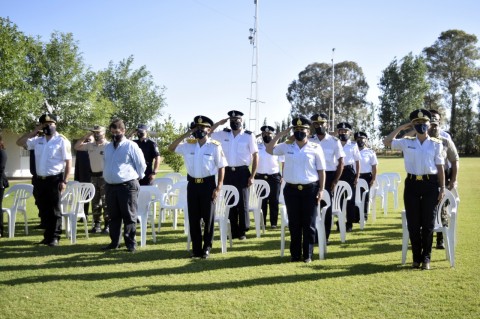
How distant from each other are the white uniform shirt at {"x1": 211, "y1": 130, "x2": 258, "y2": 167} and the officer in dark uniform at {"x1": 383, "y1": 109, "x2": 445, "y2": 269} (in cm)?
303

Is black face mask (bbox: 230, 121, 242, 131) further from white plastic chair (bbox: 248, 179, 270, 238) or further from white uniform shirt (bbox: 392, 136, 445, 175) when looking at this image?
white uniform shirt (bbox: 392, 136, 445, 175)

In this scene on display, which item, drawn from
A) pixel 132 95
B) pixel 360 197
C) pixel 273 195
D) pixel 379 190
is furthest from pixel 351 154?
pixel 132 95

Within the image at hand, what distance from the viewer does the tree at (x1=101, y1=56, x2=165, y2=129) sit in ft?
144

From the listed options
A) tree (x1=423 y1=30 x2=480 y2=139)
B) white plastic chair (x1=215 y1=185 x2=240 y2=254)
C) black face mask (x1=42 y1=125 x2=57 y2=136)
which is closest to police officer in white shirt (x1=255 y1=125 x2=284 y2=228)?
white plastic chair (x1=215 y1=185 x2=240 y2=254)

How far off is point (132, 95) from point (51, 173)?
36.7 meters

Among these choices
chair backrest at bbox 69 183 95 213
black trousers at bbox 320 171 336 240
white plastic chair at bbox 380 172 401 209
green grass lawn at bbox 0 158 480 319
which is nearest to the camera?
green grass lawn at bbox 0 158 480 319

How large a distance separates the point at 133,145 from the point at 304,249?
3.10 meters

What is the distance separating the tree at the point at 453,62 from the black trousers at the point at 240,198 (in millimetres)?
64067

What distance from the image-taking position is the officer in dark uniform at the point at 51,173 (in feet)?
27.1

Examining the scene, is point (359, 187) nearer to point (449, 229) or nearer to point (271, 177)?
point (271, 177)

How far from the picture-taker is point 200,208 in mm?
7234

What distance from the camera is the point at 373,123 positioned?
71.1 m

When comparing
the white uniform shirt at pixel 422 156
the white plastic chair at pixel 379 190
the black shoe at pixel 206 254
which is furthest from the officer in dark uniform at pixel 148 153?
the white uniform shirt at pixel 422 156

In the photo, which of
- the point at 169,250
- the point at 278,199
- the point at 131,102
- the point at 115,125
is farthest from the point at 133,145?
the point at 131,102
